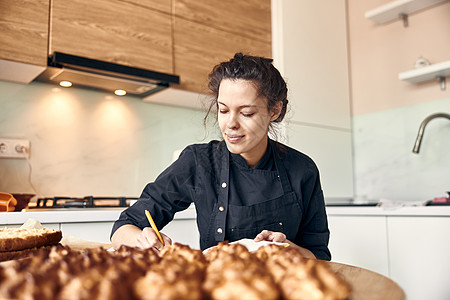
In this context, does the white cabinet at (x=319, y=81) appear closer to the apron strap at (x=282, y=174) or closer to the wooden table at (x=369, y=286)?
the apron strap at (x=282, y=174)

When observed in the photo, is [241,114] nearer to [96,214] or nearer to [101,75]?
[96,214]

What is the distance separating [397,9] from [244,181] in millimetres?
1918

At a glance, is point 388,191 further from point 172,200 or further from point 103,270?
point 103,270

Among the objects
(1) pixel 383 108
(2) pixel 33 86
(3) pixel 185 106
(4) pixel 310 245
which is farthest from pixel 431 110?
(2) pixel 33 86

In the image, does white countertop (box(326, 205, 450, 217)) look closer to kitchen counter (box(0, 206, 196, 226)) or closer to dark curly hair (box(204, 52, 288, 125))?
dark curly hair (box(204, 52, 288, 125))

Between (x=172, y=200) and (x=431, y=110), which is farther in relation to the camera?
(x=431, y=110)

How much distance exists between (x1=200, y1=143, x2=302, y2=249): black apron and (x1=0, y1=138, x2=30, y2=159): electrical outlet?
4.11ft

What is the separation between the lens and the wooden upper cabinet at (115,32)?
1932mm

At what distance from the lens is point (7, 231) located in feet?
3.09

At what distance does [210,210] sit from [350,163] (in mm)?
1924

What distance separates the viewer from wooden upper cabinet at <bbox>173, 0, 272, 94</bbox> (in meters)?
2.32

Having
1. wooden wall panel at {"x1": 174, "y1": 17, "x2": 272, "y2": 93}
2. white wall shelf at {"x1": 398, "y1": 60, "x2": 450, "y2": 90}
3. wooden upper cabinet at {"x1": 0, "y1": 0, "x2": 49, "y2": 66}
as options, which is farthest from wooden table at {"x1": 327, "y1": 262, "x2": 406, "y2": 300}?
white wall shelf at {"x1": 398, "y1": 60, "x2": 450, "y2": 90}

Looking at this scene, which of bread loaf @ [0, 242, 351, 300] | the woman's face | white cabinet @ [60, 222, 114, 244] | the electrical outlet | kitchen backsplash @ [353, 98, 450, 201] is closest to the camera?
bread loaf @ [0, 242, 351, 300]

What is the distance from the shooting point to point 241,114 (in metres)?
1.18
